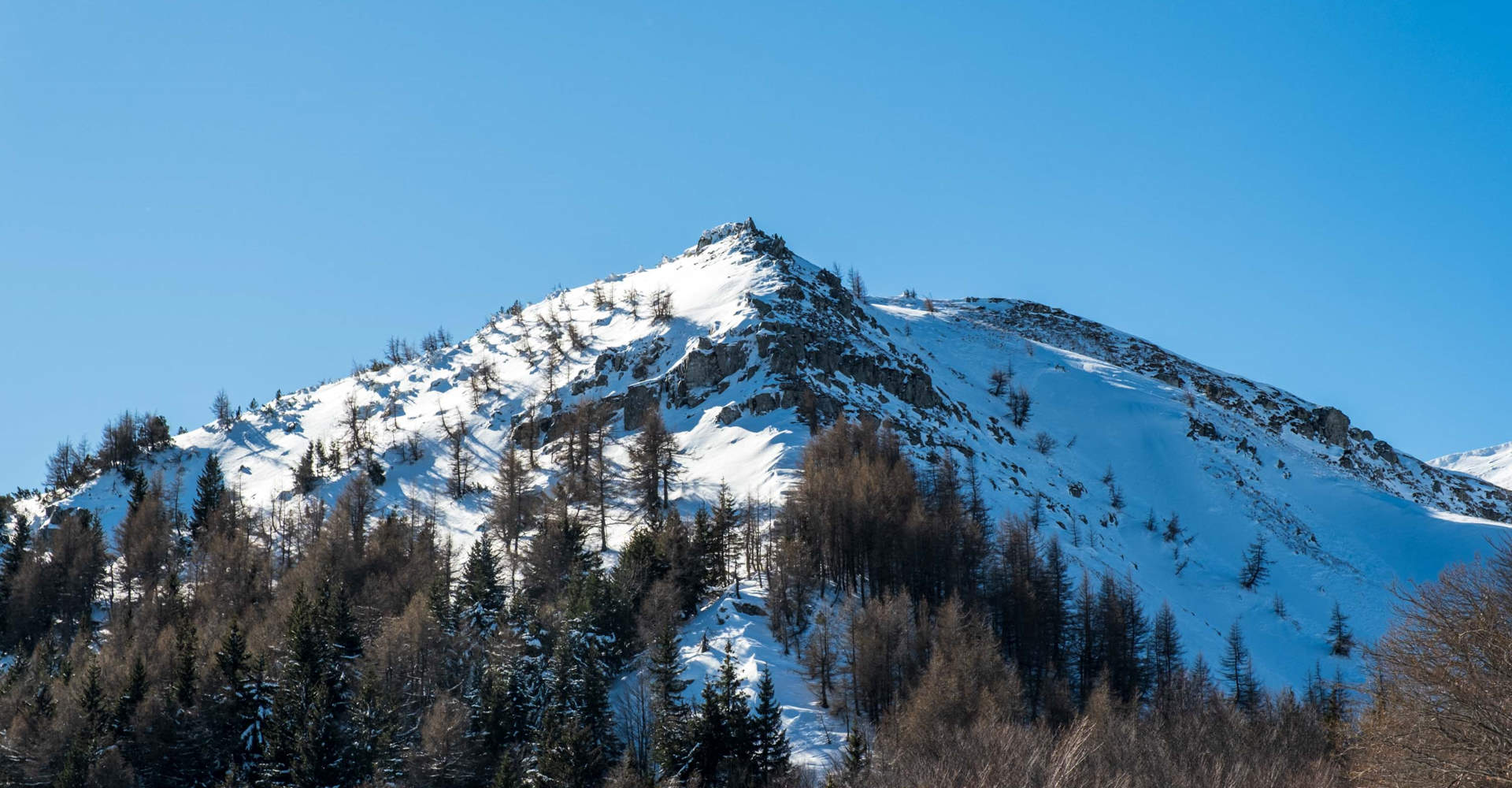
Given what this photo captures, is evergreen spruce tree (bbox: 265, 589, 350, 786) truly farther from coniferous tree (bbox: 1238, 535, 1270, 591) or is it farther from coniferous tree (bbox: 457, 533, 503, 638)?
coniferous tree (bbox: 1238, 535, 1270, 591)

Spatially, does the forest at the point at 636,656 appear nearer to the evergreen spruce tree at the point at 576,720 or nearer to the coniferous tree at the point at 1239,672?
the evergreen spruce tree at the point at 576,720

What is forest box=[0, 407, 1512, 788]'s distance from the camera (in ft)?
147

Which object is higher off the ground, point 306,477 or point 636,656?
point 306,477

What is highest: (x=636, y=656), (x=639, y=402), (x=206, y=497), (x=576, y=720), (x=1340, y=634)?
(x=639, y=402)

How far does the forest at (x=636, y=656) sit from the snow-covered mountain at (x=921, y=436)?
6899 millimetres

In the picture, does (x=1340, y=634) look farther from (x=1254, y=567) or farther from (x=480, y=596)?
(x=480, y=596)

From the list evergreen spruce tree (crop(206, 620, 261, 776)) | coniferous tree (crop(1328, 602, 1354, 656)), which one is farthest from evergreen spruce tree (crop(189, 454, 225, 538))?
coniferous tree (crop(1328, 602, 1354, 656))

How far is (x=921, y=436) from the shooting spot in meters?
93.2

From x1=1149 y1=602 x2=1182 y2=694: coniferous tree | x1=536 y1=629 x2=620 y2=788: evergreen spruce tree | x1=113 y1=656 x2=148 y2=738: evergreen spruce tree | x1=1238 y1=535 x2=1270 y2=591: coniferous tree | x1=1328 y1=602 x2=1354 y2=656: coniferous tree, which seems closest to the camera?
x1=536 y1=629 x2=620 y2=788: evergreen spruce tree

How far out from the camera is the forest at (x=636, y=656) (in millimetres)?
44938

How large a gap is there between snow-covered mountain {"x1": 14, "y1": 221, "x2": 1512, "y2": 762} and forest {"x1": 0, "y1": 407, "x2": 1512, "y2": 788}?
272 inches

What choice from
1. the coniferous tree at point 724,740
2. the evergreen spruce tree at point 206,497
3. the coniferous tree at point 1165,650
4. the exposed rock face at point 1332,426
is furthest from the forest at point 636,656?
the exposed rock face at point 1332,426

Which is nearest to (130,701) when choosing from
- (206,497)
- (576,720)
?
(576,720)

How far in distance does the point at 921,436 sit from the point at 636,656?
44439mm
